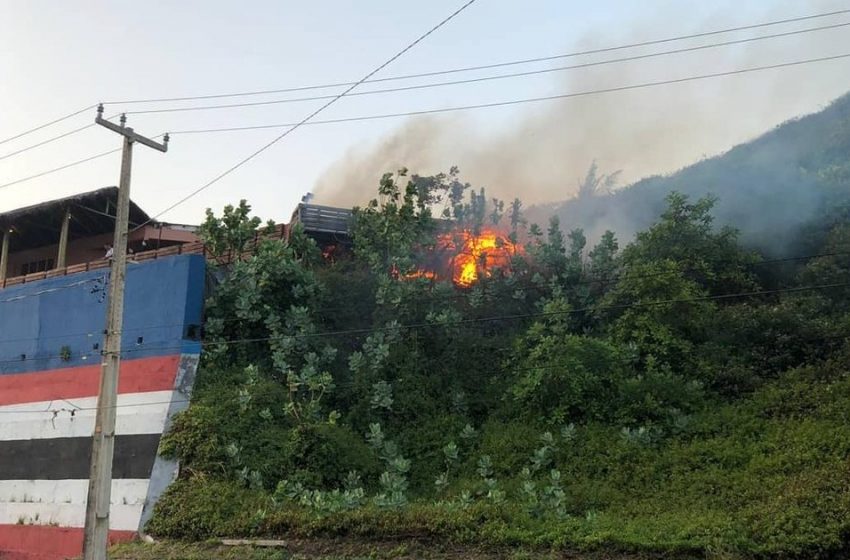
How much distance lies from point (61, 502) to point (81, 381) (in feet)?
11.9

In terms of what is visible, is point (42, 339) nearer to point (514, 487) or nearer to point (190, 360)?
point (190, 360)

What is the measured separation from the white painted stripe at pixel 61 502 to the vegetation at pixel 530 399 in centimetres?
135

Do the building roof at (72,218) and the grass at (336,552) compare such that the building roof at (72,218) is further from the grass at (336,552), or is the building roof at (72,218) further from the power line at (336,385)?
the grass at (336,552)

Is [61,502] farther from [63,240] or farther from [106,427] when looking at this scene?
[63,240]

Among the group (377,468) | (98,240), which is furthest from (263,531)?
(98,240)

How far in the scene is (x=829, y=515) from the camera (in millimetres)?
10711

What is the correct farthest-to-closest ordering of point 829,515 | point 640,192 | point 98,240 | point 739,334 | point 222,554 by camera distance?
1. point 640,192
2. point 98,240
3. point 739,334
4. point 222,554
5. point 829,515

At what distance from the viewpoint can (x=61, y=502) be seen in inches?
750

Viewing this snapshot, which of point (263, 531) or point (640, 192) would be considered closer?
point (263, 531)

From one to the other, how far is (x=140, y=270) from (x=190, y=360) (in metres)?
3.77

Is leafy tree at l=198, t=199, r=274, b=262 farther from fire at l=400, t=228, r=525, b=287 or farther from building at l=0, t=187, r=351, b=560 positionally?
fire at l=400, t=228, r=525, b=287

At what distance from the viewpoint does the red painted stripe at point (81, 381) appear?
61.7 feet

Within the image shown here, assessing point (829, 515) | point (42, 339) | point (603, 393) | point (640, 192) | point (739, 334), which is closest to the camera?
point (829, 515)

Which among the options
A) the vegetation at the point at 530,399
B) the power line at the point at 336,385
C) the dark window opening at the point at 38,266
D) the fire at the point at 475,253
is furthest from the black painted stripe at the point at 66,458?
the dark window opening at the point at 38,266
